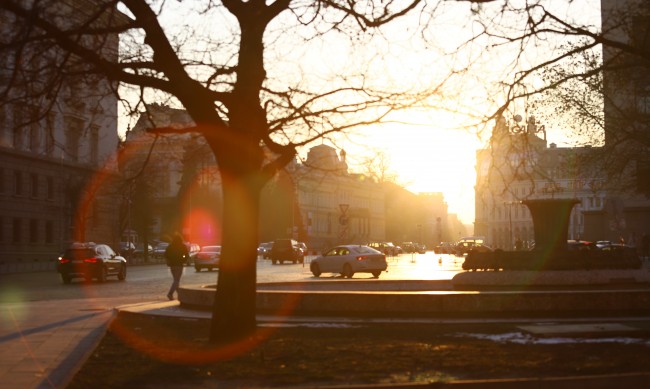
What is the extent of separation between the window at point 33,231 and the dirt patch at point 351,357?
202 ft

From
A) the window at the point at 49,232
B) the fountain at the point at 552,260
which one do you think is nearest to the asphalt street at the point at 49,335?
the fountain at the point at 552,260

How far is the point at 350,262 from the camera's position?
47281 millimetres

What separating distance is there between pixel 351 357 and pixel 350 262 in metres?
34.7

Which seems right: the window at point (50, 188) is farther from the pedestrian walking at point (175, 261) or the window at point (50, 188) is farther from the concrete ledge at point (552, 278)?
the concrete ledge at point (552, 278)

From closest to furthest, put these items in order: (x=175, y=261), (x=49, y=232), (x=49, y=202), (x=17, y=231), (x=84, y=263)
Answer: (x=175, y=261) → (x=84, y=263) → (x=17, y=231) → (x=49, y=202) → (x=49, y=232)

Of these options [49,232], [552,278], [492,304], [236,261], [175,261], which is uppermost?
[49,232]

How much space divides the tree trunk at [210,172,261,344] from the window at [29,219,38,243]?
64746mm

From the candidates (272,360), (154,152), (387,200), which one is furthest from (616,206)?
(387,200)

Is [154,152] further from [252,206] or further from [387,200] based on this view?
[387,200]

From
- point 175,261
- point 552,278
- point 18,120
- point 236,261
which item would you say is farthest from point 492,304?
point 175,261

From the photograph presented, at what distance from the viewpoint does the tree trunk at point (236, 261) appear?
13.8 m

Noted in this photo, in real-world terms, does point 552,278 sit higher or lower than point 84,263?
lower

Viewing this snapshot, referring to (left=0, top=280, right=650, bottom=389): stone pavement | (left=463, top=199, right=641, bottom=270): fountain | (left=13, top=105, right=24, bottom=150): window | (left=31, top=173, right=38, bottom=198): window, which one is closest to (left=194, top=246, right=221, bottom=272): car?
(left=31, top=173, right=38, bottom=198): window

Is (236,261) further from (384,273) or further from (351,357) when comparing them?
(384,273)
